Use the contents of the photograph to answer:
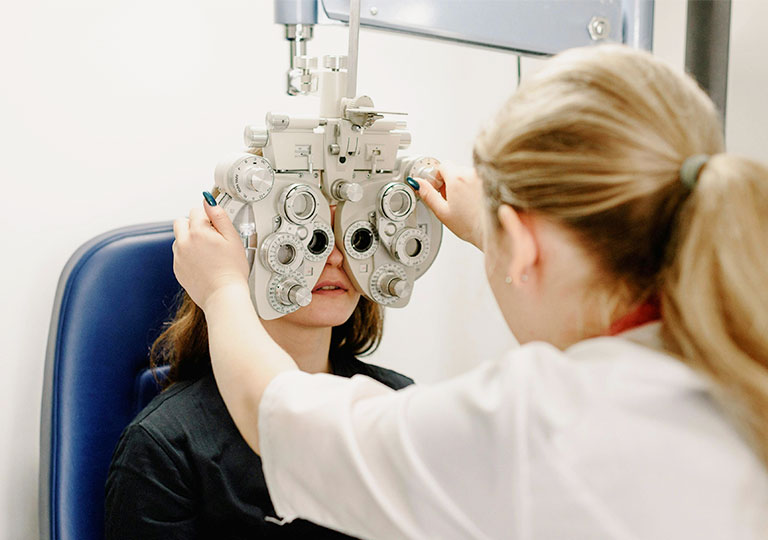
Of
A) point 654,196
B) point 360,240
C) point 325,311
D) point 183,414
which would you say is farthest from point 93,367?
point 654,196

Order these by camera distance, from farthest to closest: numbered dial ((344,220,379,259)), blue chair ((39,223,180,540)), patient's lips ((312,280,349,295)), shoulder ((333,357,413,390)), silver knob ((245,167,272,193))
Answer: shoulder ((333,357,413,390)) → blue chair ((39,223,180,540)) → patient's lips ((312,280,349,295)) → numbered dial ((344,220,379,259)) → silver knob ((245,167,272,193))

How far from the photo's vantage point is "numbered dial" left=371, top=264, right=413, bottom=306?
107cm

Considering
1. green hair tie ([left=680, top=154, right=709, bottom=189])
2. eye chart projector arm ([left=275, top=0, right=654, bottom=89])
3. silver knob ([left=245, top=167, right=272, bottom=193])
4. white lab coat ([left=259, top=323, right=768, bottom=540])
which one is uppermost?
eye chart projector arm ([left=275, top=0, right=654, bottom=89])

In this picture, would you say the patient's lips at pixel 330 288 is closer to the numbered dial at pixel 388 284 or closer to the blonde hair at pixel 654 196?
the numbered dial at pixel 388 284

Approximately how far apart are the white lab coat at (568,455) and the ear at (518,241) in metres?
0.08

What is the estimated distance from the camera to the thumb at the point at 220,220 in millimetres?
938

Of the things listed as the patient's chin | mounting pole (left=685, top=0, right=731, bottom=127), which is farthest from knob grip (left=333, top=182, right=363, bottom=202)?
mounting pole (left=685, top=0, right=731, bottom=127)

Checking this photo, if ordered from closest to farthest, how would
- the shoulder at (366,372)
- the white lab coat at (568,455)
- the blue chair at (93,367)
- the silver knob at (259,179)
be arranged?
the white lab coat at (568,455) → the silver knob at (259,179) → the blue chair at (93,367) → the shoulder at (366,372)

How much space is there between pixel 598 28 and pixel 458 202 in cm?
39

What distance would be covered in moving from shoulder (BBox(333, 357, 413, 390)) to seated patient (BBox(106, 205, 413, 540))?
0.15m

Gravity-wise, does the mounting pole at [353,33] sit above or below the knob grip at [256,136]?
above

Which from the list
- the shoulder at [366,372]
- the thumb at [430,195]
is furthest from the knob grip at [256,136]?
the shoulder at [366,372]

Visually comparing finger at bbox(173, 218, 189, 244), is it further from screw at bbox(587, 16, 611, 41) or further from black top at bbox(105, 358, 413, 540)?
screw at bbox(587, 16, 611, 41)

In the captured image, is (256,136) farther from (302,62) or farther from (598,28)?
(598,28)
